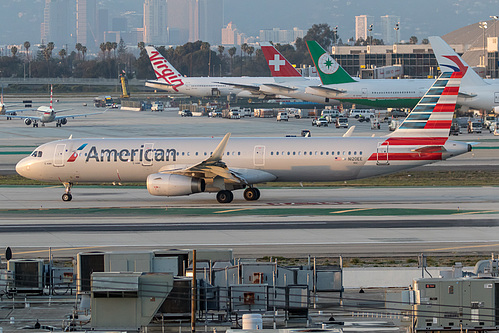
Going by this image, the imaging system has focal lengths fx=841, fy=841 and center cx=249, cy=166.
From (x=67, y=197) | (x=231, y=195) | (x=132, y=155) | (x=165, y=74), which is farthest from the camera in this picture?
(x=165, y=74)

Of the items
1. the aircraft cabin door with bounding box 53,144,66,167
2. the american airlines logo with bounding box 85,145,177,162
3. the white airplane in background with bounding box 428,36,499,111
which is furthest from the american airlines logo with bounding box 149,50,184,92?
the american airlines logo with bounding box 85,145,177,162

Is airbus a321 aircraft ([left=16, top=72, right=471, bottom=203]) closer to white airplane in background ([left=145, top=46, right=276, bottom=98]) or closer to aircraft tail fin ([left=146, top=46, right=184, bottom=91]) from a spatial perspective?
white airplane in background ([left=145, top=46, right=276, bottom=98])

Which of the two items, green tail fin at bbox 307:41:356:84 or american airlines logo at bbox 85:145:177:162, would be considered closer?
american airlines logo at bbox 85:145:177:162

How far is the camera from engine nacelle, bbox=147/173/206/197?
151 feet

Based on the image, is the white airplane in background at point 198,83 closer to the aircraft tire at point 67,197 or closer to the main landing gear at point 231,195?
the aircraft tire at point 67,197

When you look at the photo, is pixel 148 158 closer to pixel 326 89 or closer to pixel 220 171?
pixel 220 171

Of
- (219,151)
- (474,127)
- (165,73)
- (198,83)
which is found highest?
(165,73)

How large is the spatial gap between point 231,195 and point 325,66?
6890 centimetres

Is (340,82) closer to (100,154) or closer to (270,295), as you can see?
(100,154)

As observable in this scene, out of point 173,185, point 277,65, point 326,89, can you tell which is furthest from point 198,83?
point 173,185

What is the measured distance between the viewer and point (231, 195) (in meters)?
48.1

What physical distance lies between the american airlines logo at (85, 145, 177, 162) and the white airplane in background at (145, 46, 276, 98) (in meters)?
91.9

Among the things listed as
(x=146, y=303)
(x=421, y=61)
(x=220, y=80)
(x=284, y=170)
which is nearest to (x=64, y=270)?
(x=146, y=303)

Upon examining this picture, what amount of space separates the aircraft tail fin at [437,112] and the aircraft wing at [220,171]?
26.7 ft
